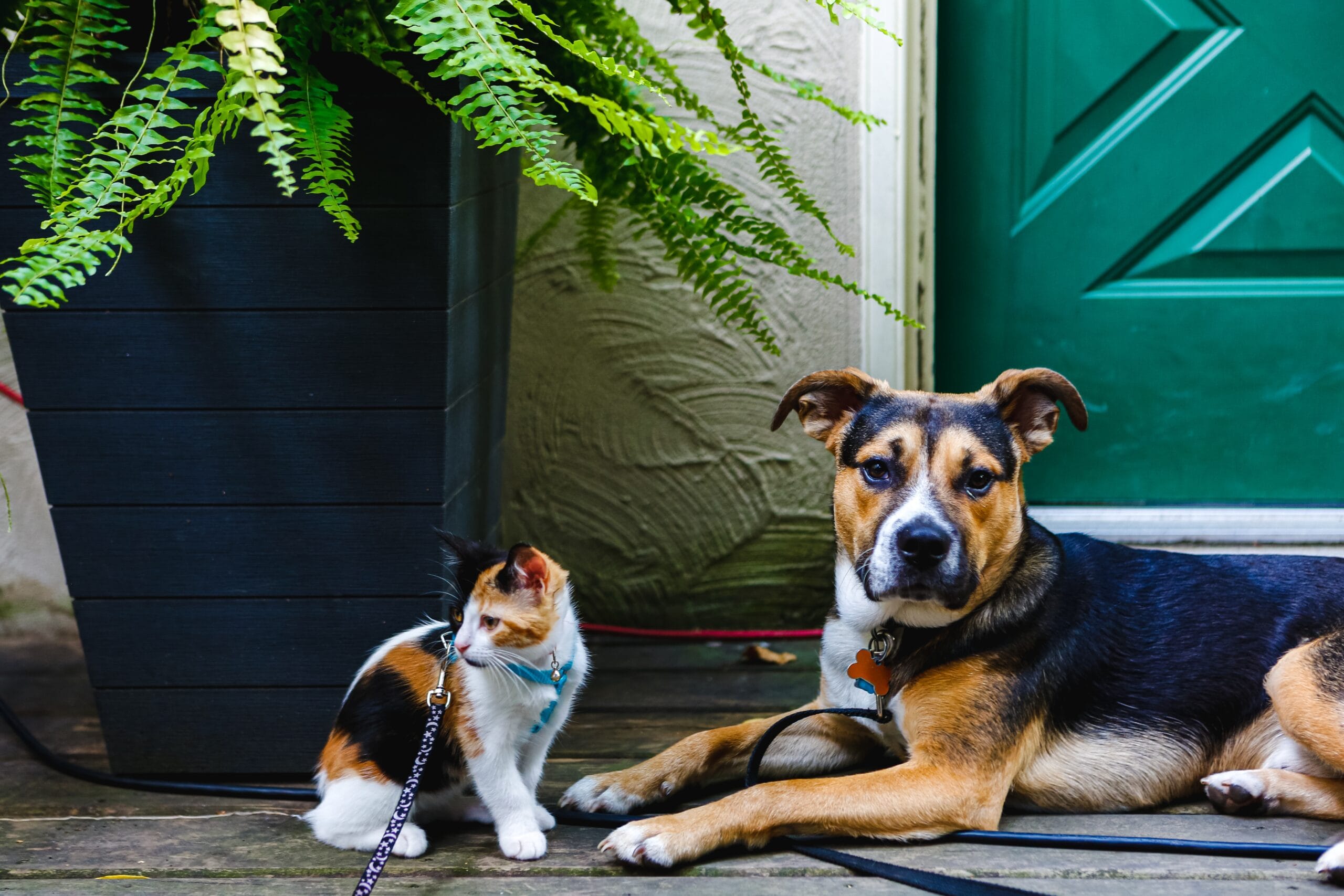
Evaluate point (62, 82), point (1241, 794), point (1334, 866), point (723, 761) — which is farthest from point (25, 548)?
point (1334, 866)

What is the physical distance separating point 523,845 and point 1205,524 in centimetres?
219

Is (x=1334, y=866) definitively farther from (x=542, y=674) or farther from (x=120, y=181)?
(x=120, y=181)

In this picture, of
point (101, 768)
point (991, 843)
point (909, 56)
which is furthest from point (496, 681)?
point (909, 56)

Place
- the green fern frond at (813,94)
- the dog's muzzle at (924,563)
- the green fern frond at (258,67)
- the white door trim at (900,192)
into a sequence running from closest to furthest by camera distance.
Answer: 1. the green fern frond at (258,67)
2. the dog's muzzle at (924,563)
3. the green fern frond at (813,94)
4. the white door trim at (900,192)

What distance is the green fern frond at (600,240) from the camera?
2.75 metres

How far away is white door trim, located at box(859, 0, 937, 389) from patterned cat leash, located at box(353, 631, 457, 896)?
1625 mm

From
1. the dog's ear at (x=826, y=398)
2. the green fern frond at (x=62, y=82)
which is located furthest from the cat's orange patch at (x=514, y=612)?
the green fern frond at (x=62, y=82)

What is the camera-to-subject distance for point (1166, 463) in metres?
3.22

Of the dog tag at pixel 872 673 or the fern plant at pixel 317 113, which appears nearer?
the fern plant at pixel 317 113

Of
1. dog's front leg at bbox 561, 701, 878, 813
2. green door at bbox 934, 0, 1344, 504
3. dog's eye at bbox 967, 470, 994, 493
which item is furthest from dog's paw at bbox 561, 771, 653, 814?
green door at bbox 934, 0, 1344, 504

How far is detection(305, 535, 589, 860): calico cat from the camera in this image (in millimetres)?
1887

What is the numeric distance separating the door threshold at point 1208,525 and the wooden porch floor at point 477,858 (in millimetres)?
1135

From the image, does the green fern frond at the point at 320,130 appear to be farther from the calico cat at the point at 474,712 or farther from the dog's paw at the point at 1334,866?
the dog's paw at the point at 1334,866

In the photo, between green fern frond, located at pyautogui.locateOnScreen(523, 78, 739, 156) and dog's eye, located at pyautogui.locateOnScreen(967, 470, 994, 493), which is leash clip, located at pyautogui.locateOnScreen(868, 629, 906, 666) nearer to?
dog's eye, located at pyautogui.locateOnScreen(967, 470, 994, 493)
